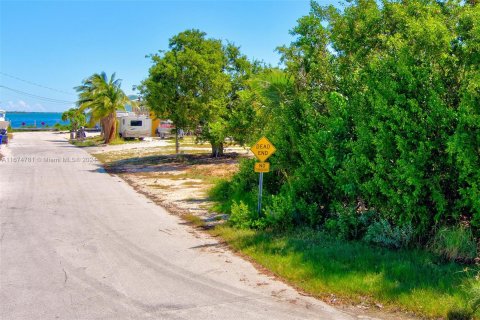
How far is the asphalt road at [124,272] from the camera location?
237 inches

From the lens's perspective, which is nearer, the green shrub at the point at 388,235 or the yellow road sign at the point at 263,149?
the green shrub at the point at 388,235

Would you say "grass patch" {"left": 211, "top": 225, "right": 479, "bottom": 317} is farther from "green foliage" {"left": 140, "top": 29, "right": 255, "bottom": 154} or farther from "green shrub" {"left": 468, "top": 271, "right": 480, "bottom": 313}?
"green foliage" {"left": 140, "top": 29, "right": 255, "bottom": 154}

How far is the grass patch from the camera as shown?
6.16 meters

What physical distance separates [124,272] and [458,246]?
523 cm

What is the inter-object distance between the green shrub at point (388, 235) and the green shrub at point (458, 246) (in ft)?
2.16

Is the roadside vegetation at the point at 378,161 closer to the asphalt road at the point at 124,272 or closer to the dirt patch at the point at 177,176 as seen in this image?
the asphalt road at the point at 124,272

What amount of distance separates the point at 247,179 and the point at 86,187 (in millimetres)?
7404

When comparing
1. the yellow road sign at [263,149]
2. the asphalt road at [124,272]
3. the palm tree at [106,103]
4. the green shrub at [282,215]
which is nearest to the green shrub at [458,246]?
the asphalt road at [124,272]

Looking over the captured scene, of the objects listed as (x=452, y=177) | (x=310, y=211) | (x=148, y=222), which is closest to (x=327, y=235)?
(x=310, y=211)

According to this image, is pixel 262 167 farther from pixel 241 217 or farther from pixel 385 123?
pixel 385 123

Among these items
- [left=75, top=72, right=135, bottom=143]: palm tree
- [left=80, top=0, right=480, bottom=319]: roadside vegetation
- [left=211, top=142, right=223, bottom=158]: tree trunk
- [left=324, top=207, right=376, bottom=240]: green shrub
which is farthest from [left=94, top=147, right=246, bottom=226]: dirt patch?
[left=75, top=72, right=135, bottom=143]: palm tree

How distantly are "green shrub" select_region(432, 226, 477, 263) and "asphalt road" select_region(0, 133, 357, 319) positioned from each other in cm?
248

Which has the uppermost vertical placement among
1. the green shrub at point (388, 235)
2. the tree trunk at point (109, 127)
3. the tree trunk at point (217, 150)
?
the tree trunk at point (109, 127)

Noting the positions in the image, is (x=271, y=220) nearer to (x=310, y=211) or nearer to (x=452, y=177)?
(x=310, y=211)
